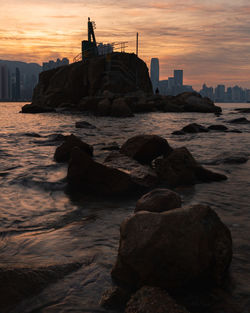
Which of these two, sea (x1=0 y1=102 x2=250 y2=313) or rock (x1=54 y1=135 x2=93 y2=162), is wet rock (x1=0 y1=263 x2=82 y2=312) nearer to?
sea (x1=0 y1=102 x2=250 y2=313)

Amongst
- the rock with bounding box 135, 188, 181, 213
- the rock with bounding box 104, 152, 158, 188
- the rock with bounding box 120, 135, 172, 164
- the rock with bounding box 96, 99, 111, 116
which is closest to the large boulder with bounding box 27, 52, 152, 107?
the rock with bounding box 96, 99, 111, 116

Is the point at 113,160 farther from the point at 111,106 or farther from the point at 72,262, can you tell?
the point at 111,106

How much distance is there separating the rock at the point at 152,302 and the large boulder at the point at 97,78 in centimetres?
4065

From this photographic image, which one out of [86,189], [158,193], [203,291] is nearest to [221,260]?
[203,291]

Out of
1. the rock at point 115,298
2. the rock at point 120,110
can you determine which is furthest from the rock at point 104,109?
the rock at point 115,298

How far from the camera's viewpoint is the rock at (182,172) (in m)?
5.67

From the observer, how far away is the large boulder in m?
44.1

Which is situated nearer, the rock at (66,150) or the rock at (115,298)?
the rock at (115,298)

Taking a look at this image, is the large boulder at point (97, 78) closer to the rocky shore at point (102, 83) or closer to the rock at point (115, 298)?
the rocky shore at point (102, 83)

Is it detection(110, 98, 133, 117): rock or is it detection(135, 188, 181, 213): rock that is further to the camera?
detection(110, 98, 133, 117): rock

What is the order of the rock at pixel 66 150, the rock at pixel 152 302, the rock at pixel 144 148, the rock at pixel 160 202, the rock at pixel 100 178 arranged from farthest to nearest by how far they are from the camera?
1. the rock at pixel 66 150
2. the rock at pixel 144 148
3. the rock at pixel 100 178
4. the rock at pixel 160 202
5. the rock at pixel 152 302

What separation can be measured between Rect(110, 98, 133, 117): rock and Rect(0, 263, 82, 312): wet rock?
2364 centimetres

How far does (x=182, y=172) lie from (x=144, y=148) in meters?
1.60

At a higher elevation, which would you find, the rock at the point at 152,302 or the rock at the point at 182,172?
the rock at the point at 182,172
